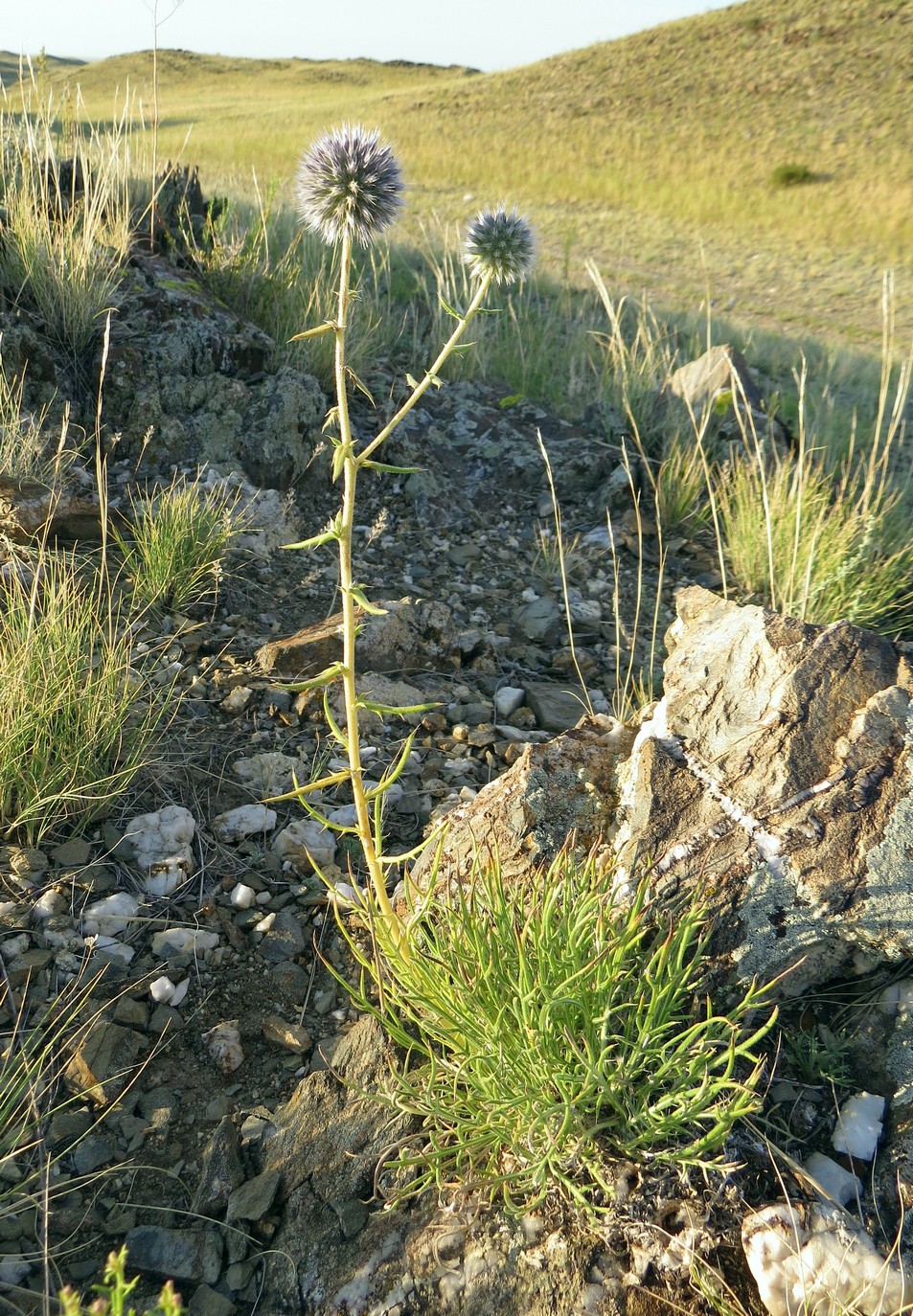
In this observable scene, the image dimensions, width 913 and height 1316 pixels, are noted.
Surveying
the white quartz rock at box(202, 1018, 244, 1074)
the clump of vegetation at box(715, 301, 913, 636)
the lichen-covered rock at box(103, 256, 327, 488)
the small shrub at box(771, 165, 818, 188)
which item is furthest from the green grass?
the small shrub at box(771, 165, 818, 188)

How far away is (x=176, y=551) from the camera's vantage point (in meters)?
3.65

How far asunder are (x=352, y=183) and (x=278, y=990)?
2135 millimetres

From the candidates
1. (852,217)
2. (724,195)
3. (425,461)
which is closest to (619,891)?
(425,461)

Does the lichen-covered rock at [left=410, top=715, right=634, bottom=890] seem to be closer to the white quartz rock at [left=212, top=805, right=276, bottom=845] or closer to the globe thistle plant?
the globe thistle plant

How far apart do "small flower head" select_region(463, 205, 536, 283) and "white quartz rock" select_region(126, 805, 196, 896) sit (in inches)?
73.4

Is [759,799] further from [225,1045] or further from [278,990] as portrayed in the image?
[225,1045]

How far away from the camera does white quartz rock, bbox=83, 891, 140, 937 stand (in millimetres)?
2461

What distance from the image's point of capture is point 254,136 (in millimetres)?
21062

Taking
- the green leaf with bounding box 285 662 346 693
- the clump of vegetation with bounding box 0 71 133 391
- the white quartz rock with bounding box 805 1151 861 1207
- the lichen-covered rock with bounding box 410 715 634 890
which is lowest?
the white quartz rock with bounding box 805 1151 861 1207

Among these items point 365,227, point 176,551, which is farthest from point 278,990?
point 365,227

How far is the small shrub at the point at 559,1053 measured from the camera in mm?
1800

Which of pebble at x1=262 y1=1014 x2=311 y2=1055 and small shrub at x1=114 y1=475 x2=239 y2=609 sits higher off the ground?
small shrub at x1=114 y1=475 x2=239 y2=609

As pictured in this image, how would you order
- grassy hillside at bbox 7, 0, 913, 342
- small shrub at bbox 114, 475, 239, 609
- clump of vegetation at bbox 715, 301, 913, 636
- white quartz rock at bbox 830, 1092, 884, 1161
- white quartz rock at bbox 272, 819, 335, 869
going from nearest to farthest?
white quartz rock at bbox 830, 1092, 884, 1161 → white quartz rock at bbox 272, 819, 335, 869 → small shrub at bbox 114, 475, 239, 609 → clump of vegetation at bbox 715, 301, 913, 636 → grassy hillside at bbox 7, 0, 913, 342

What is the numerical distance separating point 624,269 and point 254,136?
415 inches
